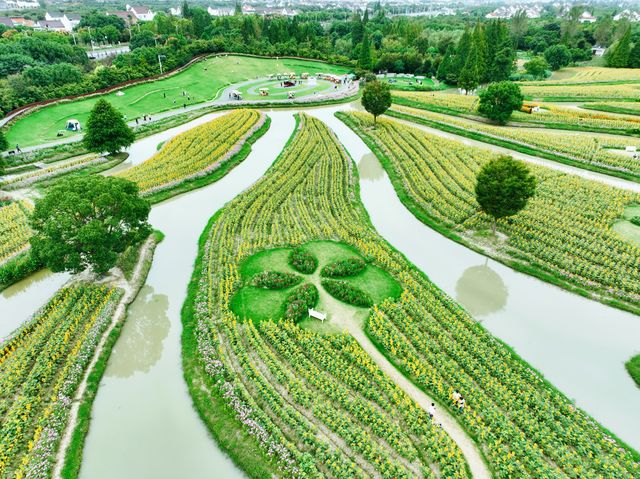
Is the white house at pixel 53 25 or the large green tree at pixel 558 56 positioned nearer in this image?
the large green tree at pixel 558 56

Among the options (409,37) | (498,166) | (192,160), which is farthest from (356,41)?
(498,166)

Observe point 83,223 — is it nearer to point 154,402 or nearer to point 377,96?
point 154,402

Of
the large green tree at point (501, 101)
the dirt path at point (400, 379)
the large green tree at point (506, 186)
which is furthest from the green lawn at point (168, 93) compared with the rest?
the large green tree at point (506, 186)

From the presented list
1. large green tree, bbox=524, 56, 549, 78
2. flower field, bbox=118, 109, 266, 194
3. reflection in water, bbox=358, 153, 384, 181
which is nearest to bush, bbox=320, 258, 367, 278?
reflection in water, bbox=358, 153, 384, 181

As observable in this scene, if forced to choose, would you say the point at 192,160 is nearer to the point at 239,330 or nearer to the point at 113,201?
the point at 113,201

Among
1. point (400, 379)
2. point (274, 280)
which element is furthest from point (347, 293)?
point (400, 379)

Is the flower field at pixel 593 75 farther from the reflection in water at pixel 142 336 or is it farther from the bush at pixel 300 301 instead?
the reflection in water at pixel 142 336

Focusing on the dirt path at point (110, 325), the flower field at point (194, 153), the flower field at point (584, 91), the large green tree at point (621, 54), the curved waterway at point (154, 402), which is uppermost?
the large green tree at point (621, 54)

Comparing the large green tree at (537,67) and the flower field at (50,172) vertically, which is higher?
the large green tree at (537,67)
